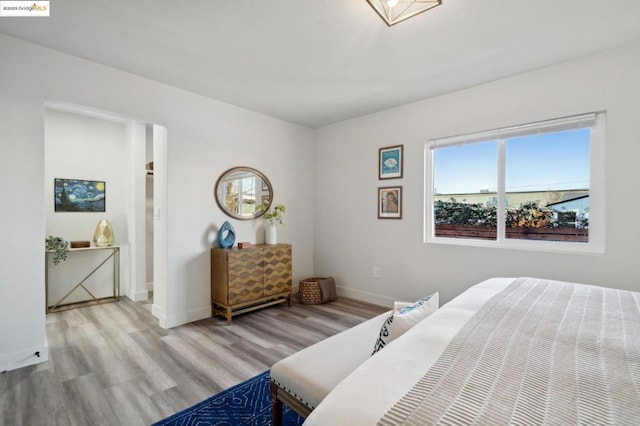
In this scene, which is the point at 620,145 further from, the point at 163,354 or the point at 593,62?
the point at 163,354

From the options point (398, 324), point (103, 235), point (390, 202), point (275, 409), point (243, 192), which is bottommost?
point (275, 409)

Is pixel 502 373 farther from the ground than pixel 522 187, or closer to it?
closer to it

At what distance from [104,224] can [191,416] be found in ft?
→ 10.5

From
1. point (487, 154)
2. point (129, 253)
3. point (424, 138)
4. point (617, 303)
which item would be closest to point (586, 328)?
point (617, 303)

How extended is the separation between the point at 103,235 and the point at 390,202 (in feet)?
12.3

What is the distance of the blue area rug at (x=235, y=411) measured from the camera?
1.68 m

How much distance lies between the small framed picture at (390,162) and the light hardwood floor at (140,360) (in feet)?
5.54

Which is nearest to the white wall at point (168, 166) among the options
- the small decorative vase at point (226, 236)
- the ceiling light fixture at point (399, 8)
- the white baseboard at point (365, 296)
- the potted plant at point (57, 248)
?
the small decorative vase at point (226, 236)

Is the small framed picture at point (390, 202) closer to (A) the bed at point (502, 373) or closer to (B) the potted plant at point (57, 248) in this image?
(A) the bed at point (502, 373)

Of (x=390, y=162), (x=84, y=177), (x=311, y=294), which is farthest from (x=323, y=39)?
(x=84, y=177)

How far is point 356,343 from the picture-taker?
156 cm

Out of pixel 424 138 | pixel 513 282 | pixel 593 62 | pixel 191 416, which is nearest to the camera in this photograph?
pixel 191 416

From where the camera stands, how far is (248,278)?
131 inches

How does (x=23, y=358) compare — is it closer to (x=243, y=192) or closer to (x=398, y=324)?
(x=243, y=192)
